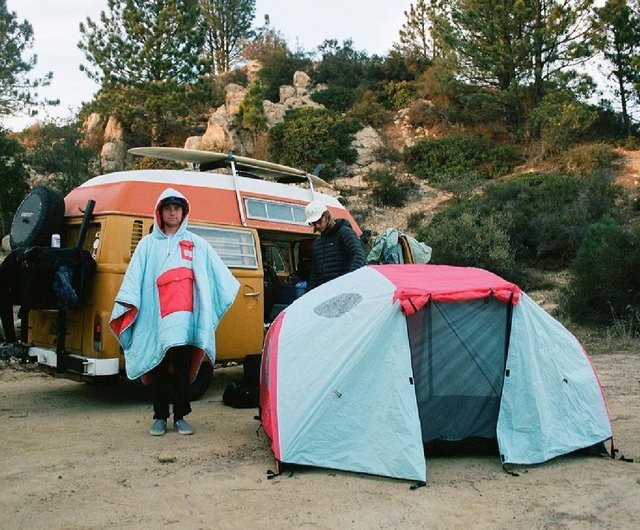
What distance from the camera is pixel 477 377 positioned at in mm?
4723

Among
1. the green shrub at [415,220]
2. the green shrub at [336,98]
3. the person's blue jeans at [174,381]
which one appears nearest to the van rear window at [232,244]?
the person's blue jeans at [174,381]

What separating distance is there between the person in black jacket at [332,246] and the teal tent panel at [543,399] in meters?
2.07

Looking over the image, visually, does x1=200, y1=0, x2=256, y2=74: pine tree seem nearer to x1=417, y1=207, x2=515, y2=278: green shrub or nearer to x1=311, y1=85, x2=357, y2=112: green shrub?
x1=311, y1=85, x2=357, y2=112: green shrub

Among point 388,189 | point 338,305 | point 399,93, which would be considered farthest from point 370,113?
point 338,305

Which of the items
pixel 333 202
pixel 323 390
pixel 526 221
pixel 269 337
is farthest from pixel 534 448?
pixel 526 221

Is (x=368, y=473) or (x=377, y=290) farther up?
(x=377, y=290)

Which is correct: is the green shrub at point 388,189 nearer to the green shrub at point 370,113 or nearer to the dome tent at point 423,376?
the green shrub at point 370,113

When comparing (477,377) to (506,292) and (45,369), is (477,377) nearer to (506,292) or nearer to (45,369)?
(506,292)

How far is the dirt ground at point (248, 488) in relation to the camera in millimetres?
3502

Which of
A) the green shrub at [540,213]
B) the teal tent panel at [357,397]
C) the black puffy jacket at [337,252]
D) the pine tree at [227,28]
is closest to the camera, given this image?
the teal tent panel at [357,397]

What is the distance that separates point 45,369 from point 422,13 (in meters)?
31.0

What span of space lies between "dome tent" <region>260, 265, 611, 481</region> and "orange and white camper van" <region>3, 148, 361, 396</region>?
6.94 feet

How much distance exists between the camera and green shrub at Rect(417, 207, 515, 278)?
15.2m

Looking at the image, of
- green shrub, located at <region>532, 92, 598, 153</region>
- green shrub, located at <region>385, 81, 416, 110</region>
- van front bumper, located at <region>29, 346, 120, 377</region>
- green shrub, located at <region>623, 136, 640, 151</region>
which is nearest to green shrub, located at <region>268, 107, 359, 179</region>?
Answer: green shrub, located at <region>385, 81, 416, 110</region>
